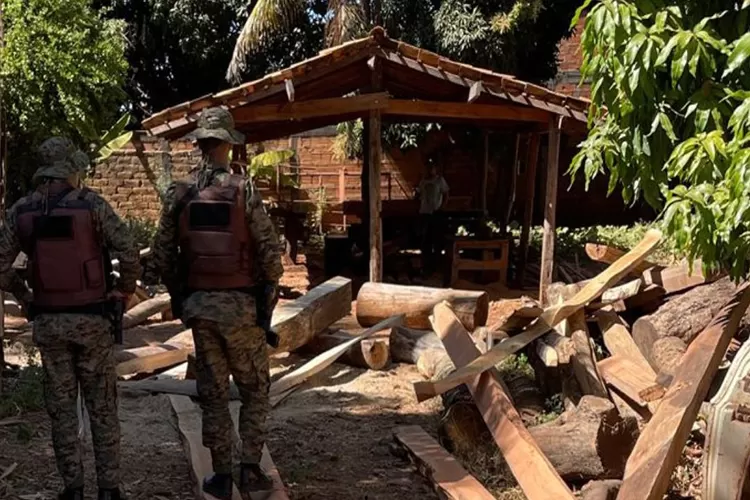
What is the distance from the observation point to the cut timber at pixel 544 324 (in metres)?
5.81

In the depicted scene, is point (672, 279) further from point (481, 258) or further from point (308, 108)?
point (481, 258)

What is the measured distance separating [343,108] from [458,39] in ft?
19.4

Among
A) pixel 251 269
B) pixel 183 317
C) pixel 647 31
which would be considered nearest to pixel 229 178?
pixel 251 269

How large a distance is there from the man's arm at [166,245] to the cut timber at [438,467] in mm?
2026

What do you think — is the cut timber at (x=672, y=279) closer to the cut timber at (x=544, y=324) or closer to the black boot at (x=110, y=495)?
the cut timber at (x=544, y=324)

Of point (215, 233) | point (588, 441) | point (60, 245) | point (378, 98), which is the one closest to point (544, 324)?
point (588, 441)

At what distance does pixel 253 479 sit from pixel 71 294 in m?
1.49

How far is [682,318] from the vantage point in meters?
7.01

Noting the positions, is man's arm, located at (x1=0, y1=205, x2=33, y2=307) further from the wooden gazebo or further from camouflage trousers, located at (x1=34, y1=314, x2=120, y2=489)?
the wooden gazebo

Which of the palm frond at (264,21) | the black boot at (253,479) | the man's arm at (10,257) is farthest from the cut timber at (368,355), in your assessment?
the palm frond at (264,21)

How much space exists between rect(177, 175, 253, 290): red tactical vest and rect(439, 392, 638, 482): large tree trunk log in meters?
2.27

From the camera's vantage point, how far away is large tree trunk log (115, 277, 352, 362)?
779cm

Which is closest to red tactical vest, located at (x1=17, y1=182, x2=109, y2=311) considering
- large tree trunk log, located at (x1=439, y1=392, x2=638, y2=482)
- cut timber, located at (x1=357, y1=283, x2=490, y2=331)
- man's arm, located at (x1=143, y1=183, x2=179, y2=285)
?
man's arm, located at (x1=143, y1=183, x2=179, y2=285)

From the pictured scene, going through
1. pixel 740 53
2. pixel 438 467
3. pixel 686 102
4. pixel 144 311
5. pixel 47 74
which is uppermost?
pixel 47 74
